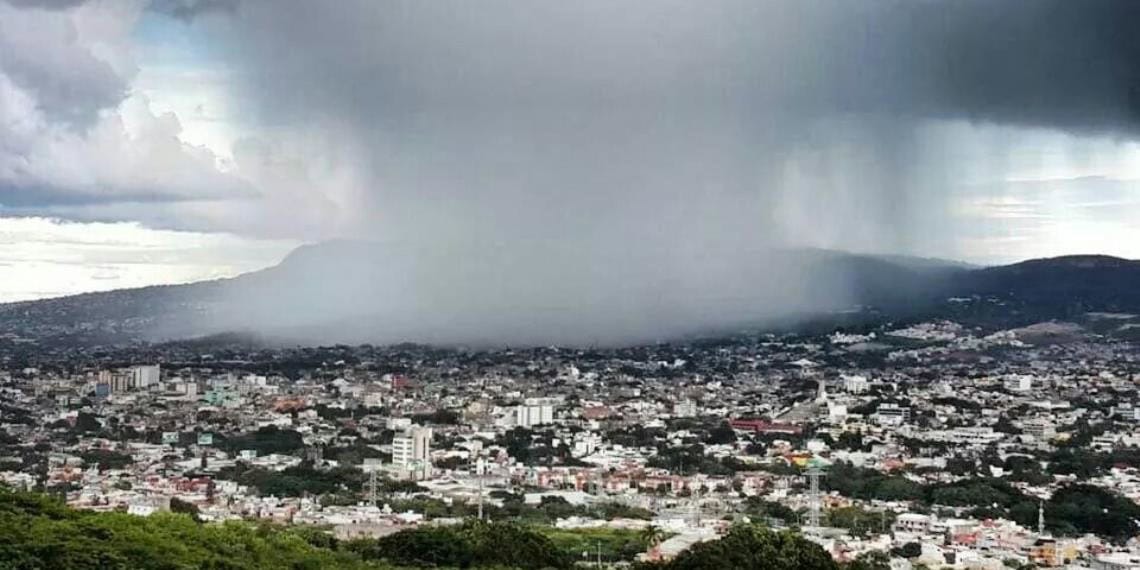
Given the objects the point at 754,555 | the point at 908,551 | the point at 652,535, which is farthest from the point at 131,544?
the point at 908,551

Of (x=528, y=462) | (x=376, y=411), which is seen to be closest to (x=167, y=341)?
(x=376, y=411)

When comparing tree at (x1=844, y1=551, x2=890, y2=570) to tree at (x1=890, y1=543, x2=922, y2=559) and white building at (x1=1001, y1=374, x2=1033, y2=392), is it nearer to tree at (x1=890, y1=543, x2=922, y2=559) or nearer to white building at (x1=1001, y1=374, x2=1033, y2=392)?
tree at (x1=890, y1=543, x2=922, y2=559)

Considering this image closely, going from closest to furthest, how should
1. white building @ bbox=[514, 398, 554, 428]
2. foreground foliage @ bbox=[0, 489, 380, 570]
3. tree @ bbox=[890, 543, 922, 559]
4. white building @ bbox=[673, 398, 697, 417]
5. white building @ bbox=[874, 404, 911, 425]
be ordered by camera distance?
foreground foliage @ bbox=[0, 489, 380, 570] < tree @ bbox=[890, 543, 922, 559] < white building @ bbox=[514, 398, 554, 428] < white building @ bbox=[874, 404, 911, 425] < white building @ bbox=[673, 398, 697, 417]

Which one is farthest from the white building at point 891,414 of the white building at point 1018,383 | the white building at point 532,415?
the white building at point 532,415

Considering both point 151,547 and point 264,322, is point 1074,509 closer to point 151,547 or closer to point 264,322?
point 151,547

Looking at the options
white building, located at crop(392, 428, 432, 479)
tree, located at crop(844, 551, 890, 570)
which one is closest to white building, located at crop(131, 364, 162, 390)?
white building, located at crop(392, 428, 432, 479)

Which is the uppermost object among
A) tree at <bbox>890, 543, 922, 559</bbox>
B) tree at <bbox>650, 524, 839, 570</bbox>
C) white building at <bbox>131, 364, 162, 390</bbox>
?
white building at <bbox>131, 364, 162, 390</bbox>

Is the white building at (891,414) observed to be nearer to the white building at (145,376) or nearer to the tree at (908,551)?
the tree at (908,551)

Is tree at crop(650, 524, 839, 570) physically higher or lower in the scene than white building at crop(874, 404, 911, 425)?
higher

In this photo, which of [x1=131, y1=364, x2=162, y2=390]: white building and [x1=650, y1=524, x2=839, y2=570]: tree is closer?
[x1=650, y1=524, x2=839, y2=570]: tree

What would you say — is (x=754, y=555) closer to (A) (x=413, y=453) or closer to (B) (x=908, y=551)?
(B) (x=908, y=551)
